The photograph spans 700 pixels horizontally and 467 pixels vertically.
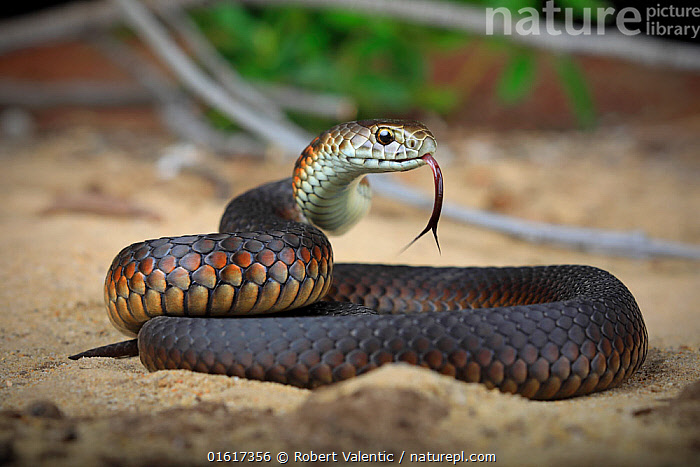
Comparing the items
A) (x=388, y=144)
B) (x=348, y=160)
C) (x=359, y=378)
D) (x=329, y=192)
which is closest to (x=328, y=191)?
(x=329, y=192)

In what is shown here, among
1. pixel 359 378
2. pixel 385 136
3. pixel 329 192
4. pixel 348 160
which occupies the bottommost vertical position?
pixel 359 378

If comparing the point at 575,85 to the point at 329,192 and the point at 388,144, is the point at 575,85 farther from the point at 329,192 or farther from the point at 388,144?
the point at 388,144

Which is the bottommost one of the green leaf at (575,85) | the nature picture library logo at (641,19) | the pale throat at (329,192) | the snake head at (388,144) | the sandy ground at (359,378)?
the sandy ground at (359,378)

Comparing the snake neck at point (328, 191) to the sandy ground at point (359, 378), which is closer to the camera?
the sandy ground at point (359, 378)

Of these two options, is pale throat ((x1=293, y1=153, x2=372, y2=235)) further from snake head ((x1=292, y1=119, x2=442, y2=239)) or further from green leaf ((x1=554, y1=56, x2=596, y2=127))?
green leaf ((x1=554, y1=56, x2=596, y2=127))

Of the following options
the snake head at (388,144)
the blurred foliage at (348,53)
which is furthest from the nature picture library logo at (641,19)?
the snake head at (388,144)

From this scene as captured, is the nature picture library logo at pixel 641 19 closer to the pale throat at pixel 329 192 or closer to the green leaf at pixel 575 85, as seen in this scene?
the green leaf at pixel 575 85

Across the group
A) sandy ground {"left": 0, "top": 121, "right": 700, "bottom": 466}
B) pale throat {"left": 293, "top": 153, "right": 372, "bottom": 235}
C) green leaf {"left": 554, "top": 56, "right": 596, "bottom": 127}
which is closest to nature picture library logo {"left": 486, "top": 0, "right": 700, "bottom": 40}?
green leaf {"left": 554, "top": 56, "right": 596, "bottom": 127}

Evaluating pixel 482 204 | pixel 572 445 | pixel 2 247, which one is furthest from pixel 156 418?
pixel 482 204
